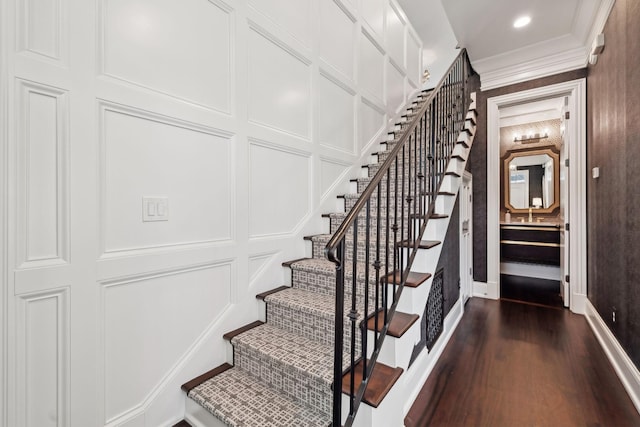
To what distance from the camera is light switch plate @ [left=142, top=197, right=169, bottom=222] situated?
1.39m

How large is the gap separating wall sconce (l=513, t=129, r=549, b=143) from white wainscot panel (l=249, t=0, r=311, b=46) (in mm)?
4616

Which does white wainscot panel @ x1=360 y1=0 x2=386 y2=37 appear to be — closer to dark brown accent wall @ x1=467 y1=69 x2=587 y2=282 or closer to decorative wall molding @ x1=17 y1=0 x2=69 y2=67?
dark brown accent wall @ x1=467 y1=69 x2=587 y2=282

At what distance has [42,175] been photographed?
1.09 meters

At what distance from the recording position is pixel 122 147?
4.31 ft

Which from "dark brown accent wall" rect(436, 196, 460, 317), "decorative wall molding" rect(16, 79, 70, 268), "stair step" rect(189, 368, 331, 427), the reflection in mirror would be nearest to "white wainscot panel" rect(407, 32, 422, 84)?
"dark brown accent wall" rect(436, 196, 460, 317)

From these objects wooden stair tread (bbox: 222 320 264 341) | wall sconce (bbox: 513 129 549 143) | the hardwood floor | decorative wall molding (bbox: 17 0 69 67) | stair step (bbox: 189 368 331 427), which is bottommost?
the hardwood floor

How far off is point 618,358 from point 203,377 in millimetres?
3061

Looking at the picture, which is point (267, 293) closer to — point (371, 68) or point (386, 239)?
point (386, 239)

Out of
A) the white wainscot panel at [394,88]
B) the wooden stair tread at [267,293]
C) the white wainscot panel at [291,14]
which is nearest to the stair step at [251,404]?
the wooden stair tread at [267,293]

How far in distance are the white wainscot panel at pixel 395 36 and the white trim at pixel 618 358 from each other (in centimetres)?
378

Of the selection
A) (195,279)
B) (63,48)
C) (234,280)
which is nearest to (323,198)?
(234,280)

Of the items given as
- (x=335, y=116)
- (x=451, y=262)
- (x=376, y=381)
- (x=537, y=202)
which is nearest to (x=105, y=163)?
(x=376, y=381)

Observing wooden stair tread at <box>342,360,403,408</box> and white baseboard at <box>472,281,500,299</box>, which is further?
white baseboard at <box>472,281,500,299</box>

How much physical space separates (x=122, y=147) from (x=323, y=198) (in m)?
1.61
